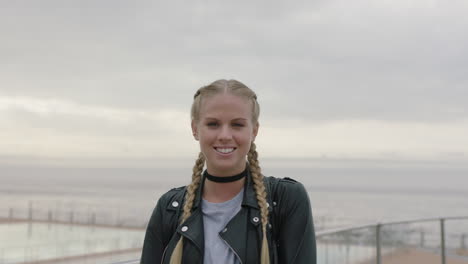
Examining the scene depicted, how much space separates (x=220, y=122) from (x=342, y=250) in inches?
118

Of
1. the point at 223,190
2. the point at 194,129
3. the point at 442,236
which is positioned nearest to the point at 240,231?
the point at 223,190

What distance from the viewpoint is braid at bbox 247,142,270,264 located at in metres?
1.51

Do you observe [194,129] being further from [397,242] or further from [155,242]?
[397,242]

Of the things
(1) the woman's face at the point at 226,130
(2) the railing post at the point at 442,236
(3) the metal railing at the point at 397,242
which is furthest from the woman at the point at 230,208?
(2) the railing post at the point at 442,236

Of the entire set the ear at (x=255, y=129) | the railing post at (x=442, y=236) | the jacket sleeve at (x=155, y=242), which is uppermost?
the ear at (x=255, y=129)

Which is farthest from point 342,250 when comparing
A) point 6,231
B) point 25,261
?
point 6,231

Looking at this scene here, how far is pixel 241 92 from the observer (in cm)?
162

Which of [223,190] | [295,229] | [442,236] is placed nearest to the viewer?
[295,229]

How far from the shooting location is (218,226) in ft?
5.31

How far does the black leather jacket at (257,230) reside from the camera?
1545mm

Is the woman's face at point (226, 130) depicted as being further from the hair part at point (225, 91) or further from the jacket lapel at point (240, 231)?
the jacket lapel at point (240, 231)

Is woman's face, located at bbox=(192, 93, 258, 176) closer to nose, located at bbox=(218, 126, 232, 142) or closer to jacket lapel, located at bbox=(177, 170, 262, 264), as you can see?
nose, located at bbox=(218, 126, 232, 142)

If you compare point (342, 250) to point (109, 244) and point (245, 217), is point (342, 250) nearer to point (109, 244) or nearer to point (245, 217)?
point (245, 217)

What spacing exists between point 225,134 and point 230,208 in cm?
24
